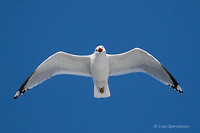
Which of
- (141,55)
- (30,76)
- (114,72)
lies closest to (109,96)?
(114,72)

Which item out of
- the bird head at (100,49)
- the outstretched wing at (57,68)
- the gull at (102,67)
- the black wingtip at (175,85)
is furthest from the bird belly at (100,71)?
the black wingtip at (175,85)

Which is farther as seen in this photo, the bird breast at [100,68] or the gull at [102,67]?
the gull at [102,67]

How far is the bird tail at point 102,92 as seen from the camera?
6812 millimetres

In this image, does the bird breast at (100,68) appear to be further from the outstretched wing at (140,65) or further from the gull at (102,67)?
the outstretched wing at (140,65)

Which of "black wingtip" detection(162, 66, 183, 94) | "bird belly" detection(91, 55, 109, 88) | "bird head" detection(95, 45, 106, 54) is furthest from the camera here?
"black wingtip" detection(162, 66, 183, 94)

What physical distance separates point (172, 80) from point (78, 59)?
1.78 metres

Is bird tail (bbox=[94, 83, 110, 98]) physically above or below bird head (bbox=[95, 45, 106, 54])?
below

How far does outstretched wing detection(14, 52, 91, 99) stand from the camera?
680 centimetres

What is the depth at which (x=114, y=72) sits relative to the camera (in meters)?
7.05

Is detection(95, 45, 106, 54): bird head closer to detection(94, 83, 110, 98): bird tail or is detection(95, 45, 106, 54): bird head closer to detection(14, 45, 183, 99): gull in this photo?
detection(14, 45, 183, 99): gull

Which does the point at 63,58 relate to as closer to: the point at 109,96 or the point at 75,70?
the point at 75,70

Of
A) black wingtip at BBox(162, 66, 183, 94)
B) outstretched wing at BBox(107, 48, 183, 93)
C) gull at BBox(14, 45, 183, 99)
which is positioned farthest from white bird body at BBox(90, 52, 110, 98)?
black wingtip at BBox(162, 66, 183, 94)

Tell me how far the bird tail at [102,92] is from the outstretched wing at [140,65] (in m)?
0.36

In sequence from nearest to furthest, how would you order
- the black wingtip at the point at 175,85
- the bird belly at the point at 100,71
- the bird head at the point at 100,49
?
the bird head at the point at 100,49 → the bird belly at the point at 100,71 → the black wingtip at the point at 175,85
